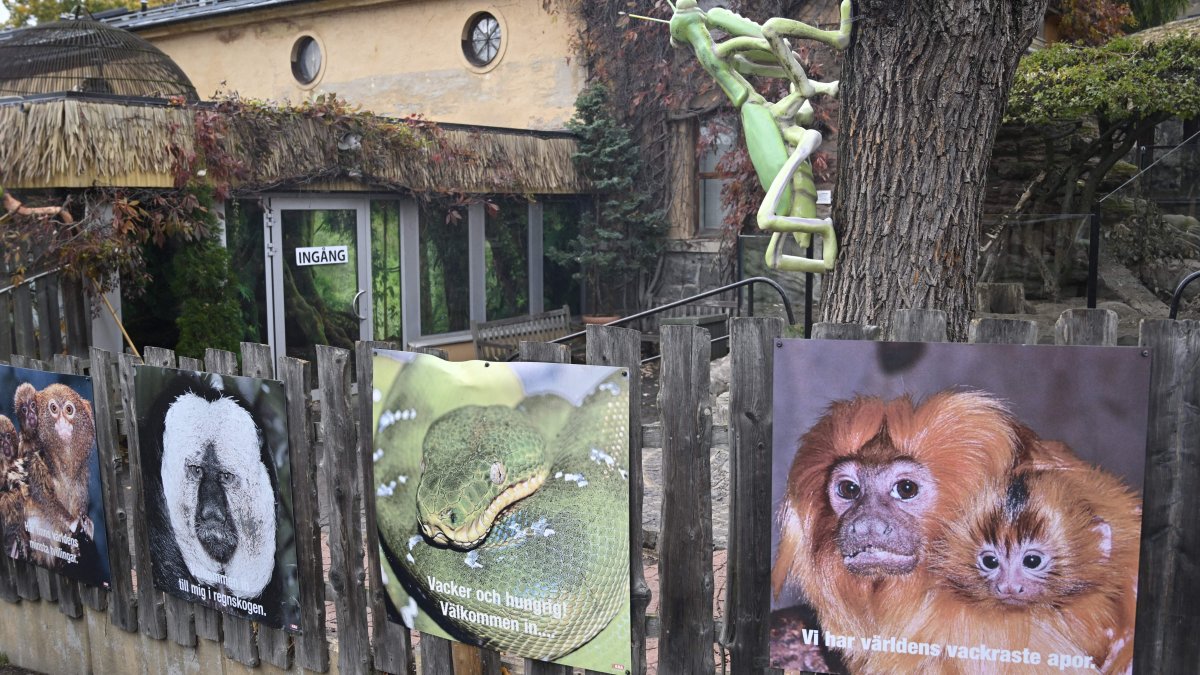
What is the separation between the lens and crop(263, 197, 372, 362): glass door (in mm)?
10516

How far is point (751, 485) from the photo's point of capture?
10.2ft

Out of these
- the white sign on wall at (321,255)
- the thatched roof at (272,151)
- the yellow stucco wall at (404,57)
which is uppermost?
the yellow stucco wall at (404,57)

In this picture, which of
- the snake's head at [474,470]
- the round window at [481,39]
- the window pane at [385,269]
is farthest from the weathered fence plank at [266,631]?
the round window at [481,39]

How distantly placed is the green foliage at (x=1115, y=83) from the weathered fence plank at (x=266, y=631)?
22.9 feet

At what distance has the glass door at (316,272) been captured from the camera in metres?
10.5

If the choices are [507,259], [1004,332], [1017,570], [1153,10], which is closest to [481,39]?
[507,259]

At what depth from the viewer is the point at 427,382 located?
3576 millimetres

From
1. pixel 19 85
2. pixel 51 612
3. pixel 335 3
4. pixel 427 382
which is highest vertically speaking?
pixel 335 3

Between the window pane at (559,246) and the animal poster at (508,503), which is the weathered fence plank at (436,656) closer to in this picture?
the animal poster at (508,503)

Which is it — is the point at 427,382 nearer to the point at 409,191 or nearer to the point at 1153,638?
the point at 1153,638

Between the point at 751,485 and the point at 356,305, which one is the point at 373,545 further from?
the point at 356,305

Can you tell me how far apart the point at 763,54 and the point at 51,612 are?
4288 mm

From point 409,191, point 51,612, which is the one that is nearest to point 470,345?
point 409,191

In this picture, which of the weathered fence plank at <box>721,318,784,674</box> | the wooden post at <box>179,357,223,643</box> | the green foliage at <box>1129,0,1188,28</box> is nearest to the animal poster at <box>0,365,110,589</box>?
the wooden post at <box>179,357,223,643</box>
